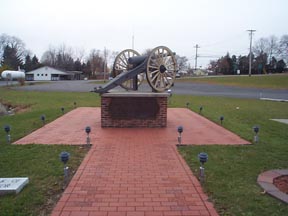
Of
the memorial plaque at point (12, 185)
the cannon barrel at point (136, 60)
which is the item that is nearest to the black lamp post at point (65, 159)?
the memorial plaque at point (12, 185)

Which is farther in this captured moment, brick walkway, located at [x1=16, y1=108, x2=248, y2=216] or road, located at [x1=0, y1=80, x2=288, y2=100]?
road, located at [x1=0, y1=80, x2=288, y2=100]

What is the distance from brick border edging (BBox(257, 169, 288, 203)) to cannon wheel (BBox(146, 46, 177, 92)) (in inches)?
198

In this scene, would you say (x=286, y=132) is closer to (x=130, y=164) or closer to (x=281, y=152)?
(x=281, y=152)

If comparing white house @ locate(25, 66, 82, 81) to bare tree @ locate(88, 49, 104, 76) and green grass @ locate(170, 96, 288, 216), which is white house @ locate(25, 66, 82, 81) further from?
green grass @ locate(170, 96, 288, 216)

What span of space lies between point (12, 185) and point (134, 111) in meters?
5.60

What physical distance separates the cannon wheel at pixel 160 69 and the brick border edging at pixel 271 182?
5.03m

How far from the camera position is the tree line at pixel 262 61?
7374 cm

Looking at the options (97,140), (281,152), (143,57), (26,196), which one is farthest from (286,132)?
(26,196)

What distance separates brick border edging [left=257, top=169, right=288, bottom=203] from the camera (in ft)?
13.3

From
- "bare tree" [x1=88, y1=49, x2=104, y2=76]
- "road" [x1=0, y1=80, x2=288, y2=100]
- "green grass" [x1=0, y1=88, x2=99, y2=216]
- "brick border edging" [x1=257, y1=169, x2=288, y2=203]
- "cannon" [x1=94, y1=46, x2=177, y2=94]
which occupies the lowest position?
"green grass" [x1=0, y1=88, x2=99, y2=216]

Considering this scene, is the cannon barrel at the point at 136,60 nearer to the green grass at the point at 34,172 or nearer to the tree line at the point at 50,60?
the green grass at the point at 34,172

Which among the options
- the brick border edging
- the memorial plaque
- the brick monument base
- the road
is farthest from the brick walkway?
the road

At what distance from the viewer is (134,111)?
946 cm

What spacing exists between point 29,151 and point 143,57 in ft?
16.0
